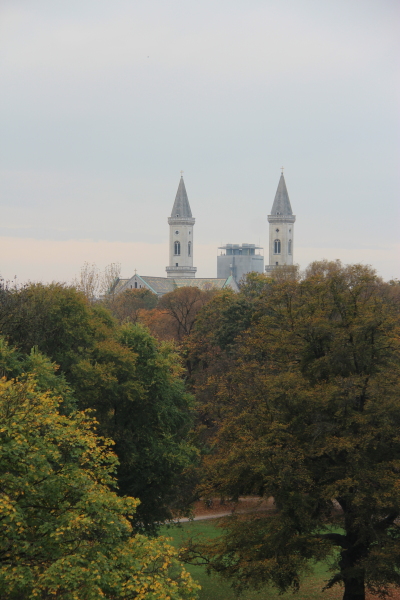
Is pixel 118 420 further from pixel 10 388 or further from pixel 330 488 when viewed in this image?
pixel 10 388

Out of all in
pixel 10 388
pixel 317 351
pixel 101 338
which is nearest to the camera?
pixel 10 388

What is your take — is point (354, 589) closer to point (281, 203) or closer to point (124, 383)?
point (124, 383)

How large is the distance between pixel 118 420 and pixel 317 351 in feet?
29.2

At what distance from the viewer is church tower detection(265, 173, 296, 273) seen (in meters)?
164

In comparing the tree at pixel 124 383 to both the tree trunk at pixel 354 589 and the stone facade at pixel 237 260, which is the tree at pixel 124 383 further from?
the stone facade at pixel 237 260

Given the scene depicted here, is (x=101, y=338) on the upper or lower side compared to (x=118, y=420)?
upper

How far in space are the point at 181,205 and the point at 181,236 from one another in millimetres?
7095

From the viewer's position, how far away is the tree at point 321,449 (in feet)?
60.6

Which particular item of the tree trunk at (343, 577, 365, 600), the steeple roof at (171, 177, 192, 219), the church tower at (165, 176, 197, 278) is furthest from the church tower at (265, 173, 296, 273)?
the tree trunk at (343, 577, 365, 600)

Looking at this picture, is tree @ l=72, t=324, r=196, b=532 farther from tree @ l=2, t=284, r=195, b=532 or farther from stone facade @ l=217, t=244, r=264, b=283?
stone facade @ l=217, t=244, r=264, b=283

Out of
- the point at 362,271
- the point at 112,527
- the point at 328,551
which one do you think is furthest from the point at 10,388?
the point at 362,271

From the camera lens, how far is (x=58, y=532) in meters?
12.2

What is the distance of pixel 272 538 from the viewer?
61.9ft

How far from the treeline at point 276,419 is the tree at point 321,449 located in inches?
1.8
